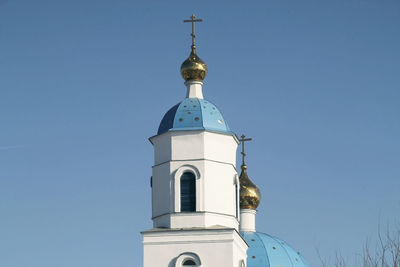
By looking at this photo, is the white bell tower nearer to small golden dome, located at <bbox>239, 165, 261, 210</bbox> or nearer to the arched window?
A: the arched window

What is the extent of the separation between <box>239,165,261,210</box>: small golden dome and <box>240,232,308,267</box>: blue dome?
3.06 feet

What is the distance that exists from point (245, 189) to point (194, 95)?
8226mm

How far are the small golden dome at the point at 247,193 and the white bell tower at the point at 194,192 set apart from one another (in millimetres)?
8320

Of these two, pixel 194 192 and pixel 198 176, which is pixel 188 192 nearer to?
pixel 194 192

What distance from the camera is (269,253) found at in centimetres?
3856

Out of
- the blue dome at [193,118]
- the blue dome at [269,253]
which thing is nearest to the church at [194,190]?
the blue dome at [193,118]

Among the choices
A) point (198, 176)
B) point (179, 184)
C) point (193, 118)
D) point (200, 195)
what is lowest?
point (200, 195)

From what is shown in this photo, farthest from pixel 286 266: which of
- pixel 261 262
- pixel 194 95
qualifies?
pixel 194 95

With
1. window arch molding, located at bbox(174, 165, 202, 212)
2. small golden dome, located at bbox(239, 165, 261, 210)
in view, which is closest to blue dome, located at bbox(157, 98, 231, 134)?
window arch molding, located at bbox(174, 165, 202, 212)

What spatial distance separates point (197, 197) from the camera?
96.6ft

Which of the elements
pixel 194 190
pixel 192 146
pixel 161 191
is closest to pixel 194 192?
pixel 194 190

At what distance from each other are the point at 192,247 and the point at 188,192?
140 cm

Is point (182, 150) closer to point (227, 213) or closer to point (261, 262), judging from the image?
point (227, 213)

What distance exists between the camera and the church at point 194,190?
29141 millimetres
